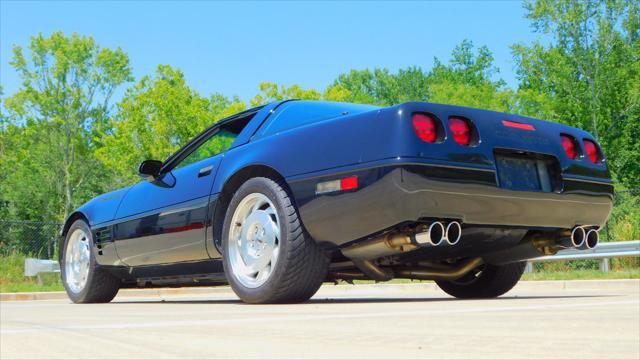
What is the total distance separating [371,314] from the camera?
3.71 metres

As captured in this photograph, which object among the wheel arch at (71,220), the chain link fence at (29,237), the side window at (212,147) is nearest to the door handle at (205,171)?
the side window at (212,147)

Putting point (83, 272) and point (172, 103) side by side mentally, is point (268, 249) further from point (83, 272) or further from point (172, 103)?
point (172, 103)

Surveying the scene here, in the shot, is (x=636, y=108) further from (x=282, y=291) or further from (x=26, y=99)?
(x=282, y=291)

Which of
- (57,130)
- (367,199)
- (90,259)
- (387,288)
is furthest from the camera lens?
(57,130)

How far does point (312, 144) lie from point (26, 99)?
46701 mm

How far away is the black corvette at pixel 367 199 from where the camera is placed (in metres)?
4.30

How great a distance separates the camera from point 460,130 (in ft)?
14.8

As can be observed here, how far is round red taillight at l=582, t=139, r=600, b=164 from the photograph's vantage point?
5.34 metres

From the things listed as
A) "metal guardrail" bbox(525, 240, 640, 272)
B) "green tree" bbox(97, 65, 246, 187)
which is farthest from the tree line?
"metal guardrail" bbox(525, 240, 640, 272)

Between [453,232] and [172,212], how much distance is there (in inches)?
94.2

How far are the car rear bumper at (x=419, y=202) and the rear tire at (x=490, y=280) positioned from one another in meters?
1.11

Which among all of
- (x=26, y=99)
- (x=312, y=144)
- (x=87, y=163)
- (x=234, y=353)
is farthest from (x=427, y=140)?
(x=87, y=163)

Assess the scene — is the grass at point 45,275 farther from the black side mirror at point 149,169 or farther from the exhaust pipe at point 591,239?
the black side mirror at point 149,169

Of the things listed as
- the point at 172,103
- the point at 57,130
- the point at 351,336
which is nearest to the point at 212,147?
the point at 351,336
